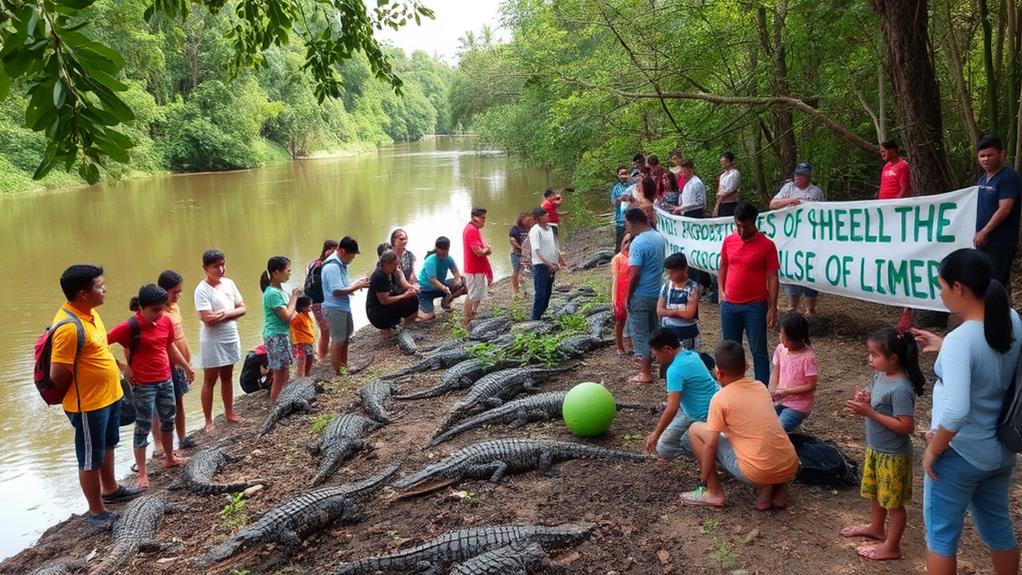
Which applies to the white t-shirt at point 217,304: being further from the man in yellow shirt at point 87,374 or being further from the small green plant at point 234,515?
the small green plant at point 234,515

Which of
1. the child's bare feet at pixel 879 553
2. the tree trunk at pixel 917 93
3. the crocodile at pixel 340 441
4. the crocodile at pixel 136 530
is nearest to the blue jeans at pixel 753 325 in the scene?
the child's bare feet at pixel 879 553

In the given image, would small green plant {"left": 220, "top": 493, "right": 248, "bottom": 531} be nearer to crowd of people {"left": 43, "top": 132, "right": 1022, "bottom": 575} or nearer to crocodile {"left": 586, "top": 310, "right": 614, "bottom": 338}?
crowd of people {"left": 43, "top": 132, "right": 1022, "bottom": 575}

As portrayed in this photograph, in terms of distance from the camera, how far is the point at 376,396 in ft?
23.3

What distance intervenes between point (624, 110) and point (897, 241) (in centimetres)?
940

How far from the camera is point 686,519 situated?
393 centimetres

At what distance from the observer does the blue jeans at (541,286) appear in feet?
28.3

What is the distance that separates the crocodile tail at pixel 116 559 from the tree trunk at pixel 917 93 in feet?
24.6

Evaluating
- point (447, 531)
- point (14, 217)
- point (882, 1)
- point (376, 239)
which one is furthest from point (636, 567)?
point (14, 217)

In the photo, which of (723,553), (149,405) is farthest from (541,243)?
(723,553)

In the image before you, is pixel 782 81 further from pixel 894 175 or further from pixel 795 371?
pixel 795 371

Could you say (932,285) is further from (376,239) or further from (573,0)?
(376,239)

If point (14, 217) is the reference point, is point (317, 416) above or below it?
below

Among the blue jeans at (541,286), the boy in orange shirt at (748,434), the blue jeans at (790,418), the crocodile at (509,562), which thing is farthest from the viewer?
the blue jeans at (541,286)

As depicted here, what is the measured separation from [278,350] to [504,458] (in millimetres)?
3628
